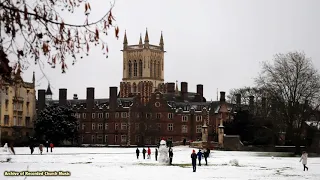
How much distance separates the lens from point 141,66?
12162cm

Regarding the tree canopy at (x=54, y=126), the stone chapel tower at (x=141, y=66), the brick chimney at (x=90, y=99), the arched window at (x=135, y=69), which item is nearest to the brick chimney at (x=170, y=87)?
the stone chapel tower at (x=141, y=66)

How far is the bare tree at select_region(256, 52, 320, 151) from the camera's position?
5422cm

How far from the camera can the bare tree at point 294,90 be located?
54.2 metres

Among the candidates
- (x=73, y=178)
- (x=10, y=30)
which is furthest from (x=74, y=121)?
(x=10, y=30)

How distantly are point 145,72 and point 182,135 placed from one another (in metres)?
36.0

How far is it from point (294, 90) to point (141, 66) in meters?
69.2

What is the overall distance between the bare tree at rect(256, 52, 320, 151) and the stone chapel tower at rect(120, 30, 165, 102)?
6206 cm

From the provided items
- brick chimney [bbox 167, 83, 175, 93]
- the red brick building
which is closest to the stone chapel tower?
brick chimney [bbox 167, 83, 175, 93]

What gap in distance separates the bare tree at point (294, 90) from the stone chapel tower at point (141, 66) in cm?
6206

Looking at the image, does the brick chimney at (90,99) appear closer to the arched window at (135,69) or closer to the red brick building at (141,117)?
the red brick building at (141,117)

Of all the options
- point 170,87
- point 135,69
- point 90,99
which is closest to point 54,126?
point 90,99

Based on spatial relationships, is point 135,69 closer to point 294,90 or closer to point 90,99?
point 90,99

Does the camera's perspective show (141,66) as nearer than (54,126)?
No

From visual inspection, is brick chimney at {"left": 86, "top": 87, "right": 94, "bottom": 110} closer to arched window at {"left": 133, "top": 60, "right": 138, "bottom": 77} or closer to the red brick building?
the red brick building
